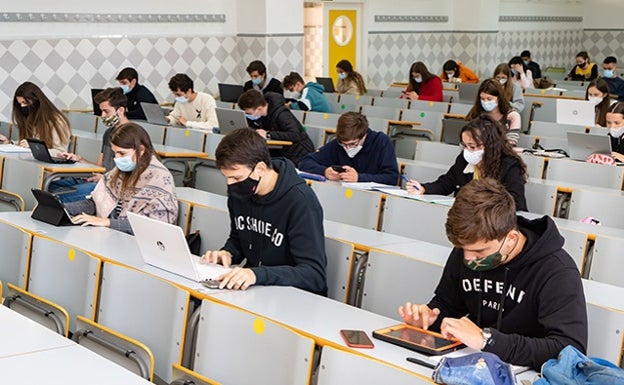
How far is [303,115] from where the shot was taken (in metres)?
9.99

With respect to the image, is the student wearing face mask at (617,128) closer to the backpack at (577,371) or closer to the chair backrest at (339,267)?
the chair backrest at (339,267)

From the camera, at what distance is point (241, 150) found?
3.90 meters

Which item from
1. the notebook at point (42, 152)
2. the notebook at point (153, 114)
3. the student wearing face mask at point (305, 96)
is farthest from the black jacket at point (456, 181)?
the student wearing face mask at point (305, 96)

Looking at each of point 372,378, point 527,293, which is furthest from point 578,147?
point 372,378

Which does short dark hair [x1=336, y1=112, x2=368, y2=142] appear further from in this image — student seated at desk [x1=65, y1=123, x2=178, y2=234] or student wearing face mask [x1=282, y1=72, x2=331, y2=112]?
student wearing face mask [x1=282, y1=72, x2=331, y2=112]

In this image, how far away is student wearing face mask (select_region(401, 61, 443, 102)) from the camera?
12.0 metres

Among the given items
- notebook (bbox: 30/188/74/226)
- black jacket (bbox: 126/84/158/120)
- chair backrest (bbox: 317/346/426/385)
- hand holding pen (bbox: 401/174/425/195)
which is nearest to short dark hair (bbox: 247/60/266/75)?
black jacket (bbox: 126/84/158/120)

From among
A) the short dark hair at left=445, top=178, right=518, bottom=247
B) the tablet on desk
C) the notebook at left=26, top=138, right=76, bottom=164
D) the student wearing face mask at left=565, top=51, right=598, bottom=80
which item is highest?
the student wearing face mask at left=565, top=51, right=598, bottom=80

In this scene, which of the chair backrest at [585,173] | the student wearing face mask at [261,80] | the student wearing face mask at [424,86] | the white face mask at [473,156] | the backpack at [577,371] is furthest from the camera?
the student wearing face mask at [424,86]

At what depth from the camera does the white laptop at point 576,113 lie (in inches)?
356

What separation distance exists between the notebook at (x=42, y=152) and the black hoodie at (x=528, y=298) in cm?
413

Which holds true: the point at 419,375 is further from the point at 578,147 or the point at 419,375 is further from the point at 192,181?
the point at 192,181

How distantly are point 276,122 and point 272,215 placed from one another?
165 inches

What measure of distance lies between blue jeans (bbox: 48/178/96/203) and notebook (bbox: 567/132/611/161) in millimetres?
3661
